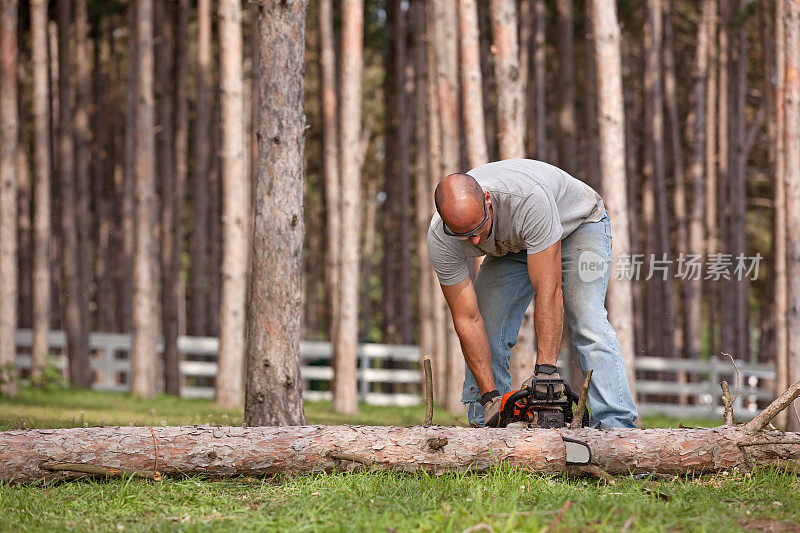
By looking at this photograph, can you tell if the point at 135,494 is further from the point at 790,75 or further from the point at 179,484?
the point at 790,75

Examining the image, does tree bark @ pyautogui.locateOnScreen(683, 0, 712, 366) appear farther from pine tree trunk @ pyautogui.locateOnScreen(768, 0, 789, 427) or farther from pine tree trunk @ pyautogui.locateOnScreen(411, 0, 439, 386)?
pine tree trunk @ pyautogui.locateOnScreen(411, 0, 439, 386)

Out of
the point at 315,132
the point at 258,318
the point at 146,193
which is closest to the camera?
the point at 258,318

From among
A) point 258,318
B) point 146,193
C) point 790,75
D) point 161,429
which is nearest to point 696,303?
point 790,75

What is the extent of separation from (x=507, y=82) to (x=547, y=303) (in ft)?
16.6

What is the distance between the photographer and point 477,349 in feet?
16.5

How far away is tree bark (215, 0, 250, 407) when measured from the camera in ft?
38.1

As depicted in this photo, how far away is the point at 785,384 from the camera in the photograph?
10.9 meters

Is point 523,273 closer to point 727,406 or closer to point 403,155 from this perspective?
point 727,406

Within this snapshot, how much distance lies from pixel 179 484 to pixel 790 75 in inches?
375

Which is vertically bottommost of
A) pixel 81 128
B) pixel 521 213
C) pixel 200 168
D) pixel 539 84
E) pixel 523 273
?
pixel 523 273

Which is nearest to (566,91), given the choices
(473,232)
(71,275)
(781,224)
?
(781,224)

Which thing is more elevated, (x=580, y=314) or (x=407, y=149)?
(x=407, y=149)

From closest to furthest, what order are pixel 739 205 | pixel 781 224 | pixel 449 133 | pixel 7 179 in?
pixel 781 224 < pixel 7 179 < pixel 449 133 < pixel 739 205

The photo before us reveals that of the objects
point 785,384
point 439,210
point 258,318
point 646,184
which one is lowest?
point 785,384
